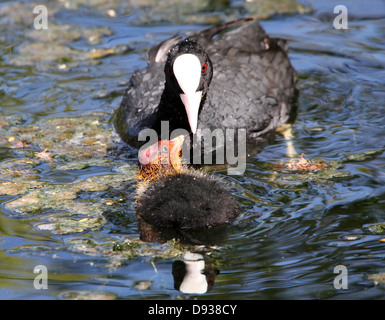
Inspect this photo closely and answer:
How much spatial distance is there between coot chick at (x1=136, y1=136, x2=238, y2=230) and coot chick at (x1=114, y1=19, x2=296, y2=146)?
513 millimetres

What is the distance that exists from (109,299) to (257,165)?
6.56 ft

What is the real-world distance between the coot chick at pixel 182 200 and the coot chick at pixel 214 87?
51cm

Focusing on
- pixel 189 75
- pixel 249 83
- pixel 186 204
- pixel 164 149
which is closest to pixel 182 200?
pixel 186 204

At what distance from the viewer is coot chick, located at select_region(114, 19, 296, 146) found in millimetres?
4422

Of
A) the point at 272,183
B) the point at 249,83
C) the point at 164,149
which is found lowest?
the point at 272,183

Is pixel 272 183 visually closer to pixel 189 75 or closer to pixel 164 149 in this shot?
pixel 164 149

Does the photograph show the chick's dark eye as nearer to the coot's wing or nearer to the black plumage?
the black plumage

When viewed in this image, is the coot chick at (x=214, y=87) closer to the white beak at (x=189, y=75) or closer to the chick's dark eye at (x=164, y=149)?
the white beak at (x=189, y=75)

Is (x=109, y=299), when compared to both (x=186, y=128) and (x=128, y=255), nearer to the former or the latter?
(x=128, y=255)

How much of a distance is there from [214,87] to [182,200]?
1.62m

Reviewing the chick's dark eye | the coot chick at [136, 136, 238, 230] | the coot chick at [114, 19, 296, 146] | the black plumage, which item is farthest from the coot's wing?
the black plumage

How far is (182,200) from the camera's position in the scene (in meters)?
3.80

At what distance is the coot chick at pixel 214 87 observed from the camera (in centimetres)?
442

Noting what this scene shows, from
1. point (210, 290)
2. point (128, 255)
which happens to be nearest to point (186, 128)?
point (128, 255)
